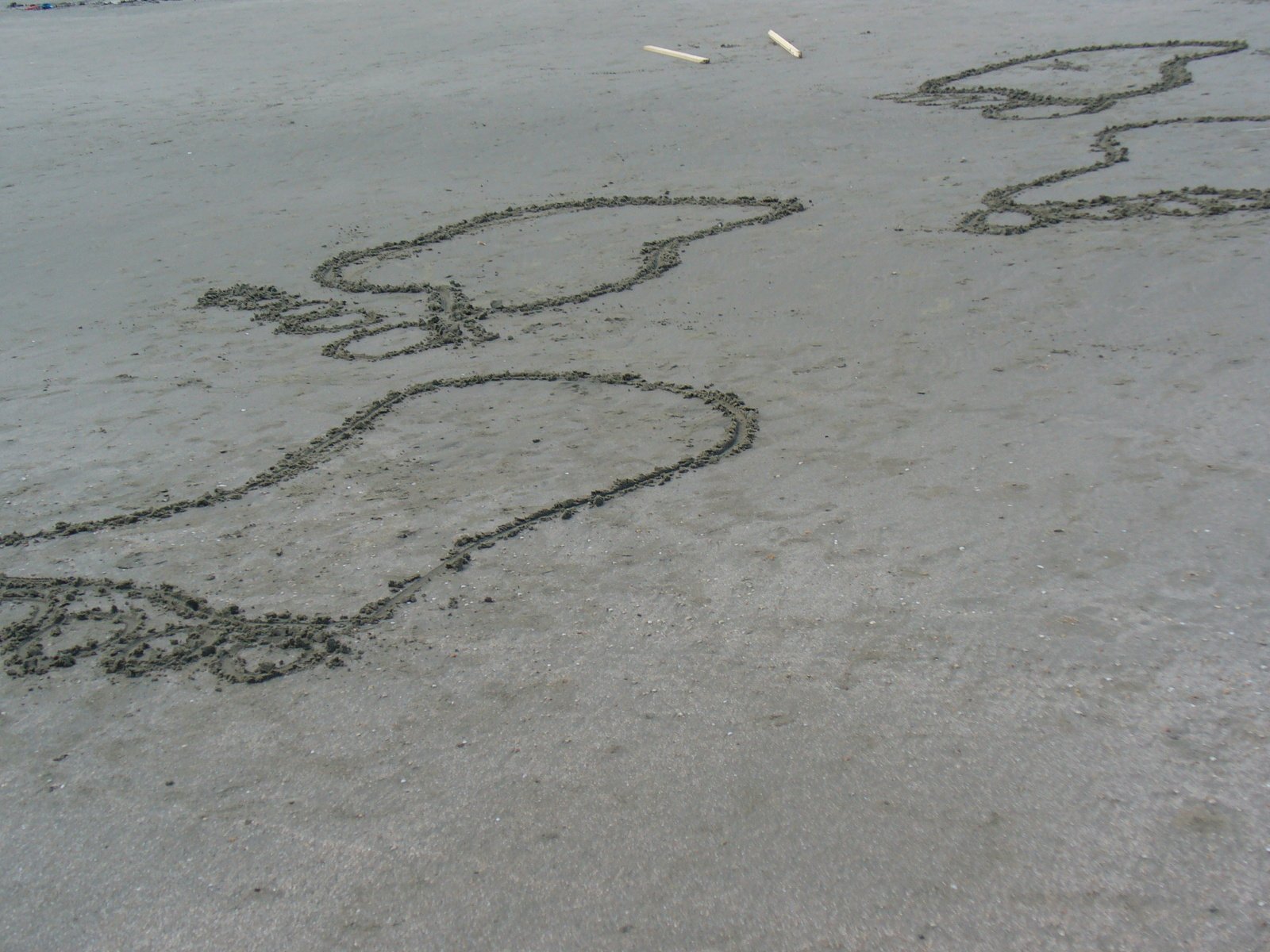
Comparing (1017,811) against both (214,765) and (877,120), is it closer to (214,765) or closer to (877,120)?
(214,765)

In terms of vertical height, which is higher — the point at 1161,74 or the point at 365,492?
the point at 1161,74

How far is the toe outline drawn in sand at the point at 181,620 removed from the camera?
3848 mm

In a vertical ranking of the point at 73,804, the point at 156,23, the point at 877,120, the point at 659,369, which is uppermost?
the point at 156,23

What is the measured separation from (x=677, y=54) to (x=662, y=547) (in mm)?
10065

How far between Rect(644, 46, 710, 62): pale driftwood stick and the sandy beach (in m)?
3.36

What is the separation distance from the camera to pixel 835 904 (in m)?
2.67

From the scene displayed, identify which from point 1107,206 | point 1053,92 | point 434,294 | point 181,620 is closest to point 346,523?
point 181,620

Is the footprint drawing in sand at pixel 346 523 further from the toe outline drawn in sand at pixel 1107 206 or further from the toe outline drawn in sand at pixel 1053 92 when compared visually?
the toe outline drawn in sand at pixel 1053 92

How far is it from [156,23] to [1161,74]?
48.1ft

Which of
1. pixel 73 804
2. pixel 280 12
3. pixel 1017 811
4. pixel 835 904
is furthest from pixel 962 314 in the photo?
pixel 280 12

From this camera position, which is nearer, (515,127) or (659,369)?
(659,369)

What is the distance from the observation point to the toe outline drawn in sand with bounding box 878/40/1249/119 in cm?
979

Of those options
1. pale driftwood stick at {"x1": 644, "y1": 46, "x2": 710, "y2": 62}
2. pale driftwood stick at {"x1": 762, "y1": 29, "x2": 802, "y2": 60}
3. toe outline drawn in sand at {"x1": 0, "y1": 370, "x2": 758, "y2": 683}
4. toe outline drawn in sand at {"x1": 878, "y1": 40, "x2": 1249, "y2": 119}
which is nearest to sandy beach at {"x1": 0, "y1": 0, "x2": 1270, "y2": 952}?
toe outline drawn in sand at {"x1": 0, "y1": 370, "x2": 758, "y2": 683}

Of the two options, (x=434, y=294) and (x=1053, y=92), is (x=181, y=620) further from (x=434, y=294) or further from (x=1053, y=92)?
(x=1053, y=92)
